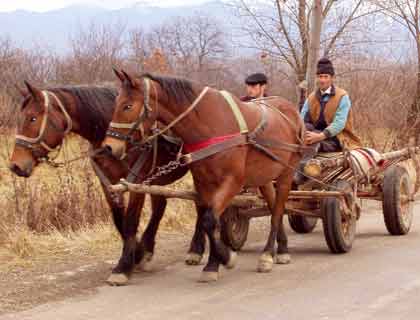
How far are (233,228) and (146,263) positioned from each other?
1417mm

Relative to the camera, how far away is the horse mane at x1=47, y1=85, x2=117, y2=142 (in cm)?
704

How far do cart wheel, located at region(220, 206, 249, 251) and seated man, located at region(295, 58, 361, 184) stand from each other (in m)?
0.80

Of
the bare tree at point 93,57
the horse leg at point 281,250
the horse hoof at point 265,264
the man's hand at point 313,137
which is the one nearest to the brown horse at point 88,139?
the horse hoof at point 265,264

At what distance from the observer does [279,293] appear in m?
6.52

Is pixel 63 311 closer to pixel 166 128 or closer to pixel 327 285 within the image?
pixel 166 128

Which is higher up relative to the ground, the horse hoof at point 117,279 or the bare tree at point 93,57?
the bare tree at point 93,57

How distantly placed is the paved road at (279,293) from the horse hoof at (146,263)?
13 cm

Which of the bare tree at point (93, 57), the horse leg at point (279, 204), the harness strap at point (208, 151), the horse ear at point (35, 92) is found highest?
the bare tree at point (93, 57)

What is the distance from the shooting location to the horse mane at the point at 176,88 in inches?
260

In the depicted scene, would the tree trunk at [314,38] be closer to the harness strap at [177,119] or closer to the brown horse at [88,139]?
the brown horse at [88,139]

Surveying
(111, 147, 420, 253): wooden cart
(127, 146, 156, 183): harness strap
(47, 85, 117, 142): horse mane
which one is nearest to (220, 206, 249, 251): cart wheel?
(111, 147, 420, 253): wooden cart

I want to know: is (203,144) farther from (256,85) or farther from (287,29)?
(287,29)

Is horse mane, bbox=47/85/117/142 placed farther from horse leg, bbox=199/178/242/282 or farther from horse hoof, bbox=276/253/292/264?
horse hoof, bbox=276/253/292/264

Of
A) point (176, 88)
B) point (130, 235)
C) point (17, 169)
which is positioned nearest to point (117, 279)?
point (130, 235)
